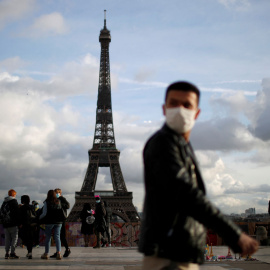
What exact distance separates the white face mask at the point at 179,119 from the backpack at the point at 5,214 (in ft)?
36.3

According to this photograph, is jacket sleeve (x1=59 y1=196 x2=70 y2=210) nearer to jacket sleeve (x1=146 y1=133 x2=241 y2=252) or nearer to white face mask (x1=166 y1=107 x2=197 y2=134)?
white face mask (x1=166 y1=107 x2=197 y2=134)

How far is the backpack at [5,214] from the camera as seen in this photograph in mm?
13328

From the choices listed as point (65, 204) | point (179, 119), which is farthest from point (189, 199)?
point (65, 204)

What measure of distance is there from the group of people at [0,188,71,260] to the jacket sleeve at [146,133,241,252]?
9911 mm

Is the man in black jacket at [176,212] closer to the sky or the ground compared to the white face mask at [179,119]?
closer to the ground

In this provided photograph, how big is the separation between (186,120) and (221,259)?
11.0 meters

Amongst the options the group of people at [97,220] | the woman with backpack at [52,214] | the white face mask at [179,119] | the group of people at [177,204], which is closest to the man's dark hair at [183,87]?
the group of people at [177,204]

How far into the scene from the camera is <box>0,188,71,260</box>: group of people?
12.4 meters

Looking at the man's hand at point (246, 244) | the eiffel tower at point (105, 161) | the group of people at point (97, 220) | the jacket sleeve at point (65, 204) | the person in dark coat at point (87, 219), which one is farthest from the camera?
the eiffel tower at point (105, 161)

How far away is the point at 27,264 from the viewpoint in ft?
36.7

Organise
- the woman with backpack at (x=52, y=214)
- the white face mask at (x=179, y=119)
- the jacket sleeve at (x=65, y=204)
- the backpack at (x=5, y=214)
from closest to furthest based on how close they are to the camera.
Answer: the white face mask at (x=179, y=119)
the woman with backpack at (x=52, y=214)
the jacket sleeve at (x=65, y=204)
the backpack at (x=5, y=214)

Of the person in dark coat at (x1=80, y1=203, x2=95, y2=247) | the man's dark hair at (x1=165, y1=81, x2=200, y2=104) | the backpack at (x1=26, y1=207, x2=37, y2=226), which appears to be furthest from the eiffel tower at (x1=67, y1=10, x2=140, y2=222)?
the man's dark hair at (x1=165, y1=81, x2=200, y2=104)

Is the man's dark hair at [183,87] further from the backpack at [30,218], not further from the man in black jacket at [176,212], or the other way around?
the backpack at [30,218]

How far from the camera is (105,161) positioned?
7800cm
